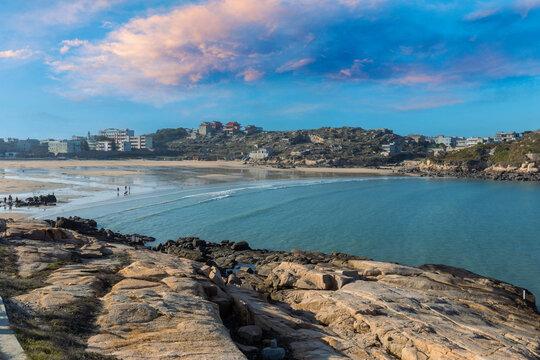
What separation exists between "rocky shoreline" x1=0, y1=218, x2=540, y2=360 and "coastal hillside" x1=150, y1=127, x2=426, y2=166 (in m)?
107

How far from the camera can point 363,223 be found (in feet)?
113

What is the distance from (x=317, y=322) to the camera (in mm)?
12422

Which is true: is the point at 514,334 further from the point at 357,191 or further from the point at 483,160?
the point at 483,160

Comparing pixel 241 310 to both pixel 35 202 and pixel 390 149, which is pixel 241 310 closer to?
pixel 35 202

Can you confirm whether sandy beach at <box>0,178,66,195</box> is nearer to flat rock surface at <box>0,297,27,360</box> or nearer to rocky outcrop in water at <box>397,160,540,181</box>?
flat rock surface at <box>0,297,27,360</box>

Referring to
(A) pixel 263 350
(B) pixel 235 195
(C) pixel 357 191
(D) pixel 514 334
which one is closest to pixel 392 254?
(D) pixel 514 334

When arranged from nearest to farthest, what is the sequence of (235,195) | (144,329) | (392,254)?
(144,329), (392,254), (235,195)

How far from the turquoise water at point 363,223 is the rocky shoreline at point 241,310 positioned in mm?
6066

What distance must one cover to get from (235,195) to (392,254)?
30.4m

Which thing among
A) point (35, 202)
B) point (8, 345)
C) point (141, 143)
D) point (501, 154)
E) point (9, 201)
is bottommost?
point (35, 202)

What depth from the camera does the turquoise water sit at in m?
24.2

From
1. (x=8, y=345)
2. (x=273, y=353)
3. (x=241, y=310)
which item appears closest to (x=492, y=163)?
(x=241, y=310)

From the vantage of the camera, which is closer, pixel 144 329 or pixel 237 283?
pixel 144 329

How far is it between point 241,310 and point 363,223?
25455mm
